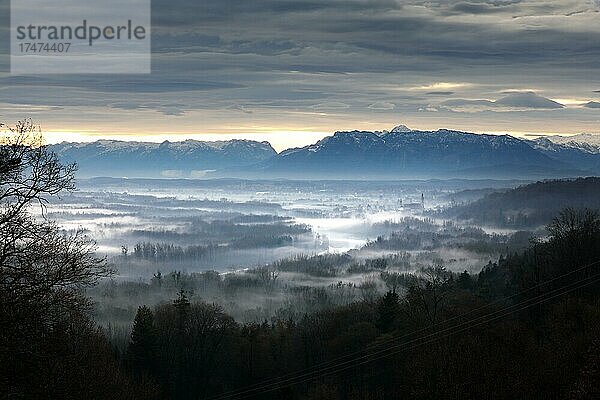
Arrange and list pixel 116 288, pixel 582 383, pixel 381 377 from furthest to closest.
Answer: pixel 116 288
pixel 381 377
pixel 582 383

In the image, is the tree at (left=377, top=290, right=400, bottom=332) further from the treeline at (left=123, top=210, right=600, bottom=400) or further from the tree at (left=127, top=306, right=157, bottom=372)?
the tree at (left=127, top=306, right=157, bottom=372)

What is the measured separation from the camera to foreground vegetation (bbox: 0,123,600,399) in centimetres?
1352

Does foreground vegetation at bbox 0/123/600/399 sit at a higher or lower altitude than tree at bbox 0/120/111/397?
lower

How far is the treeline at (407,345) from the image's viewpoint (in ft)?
100.0

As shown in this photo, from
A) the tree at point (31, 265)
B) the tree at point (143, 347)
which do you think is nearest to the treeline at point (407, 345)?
the tree at point (143, 347)

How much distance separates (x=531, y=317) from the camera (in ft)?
162

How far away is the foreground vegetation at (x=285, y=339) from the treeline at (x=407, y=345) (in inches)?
4.4

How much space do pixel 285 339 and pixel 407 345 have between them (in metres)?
17.9

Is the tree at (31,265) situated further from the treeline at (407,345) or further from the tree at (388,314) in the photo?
the tree at (388,314)

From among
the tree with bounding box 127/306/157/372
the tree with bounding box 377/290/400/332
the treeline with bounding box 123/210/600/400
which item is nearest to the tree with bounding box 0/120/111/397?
the treeline with bounding box 123/210/600/400

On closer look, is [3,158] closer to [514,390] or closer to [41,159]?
[41,159]

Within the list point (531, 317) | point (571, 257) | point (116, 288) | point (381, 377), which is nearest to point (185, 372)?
point (381, 377)

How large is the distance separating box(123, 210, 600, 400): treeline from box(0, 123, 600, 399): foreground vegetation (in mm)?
112

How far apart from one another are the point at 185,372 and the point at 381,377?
15.8 m
